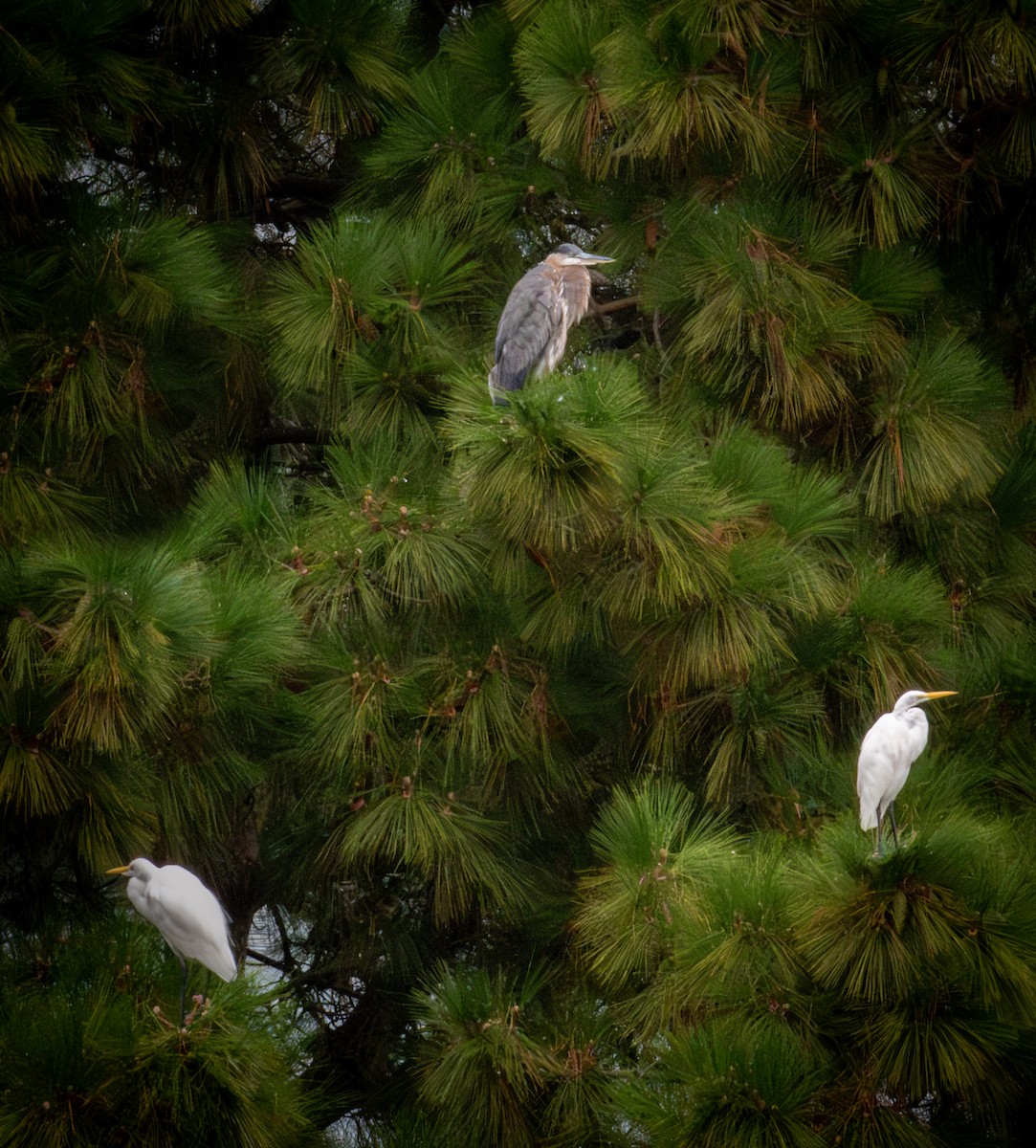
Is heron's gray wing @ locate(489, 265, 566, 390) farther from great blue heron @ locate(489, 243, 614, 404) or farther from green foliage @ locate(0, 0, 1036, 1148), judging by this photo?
green foliage @ locate(0, 0, 1036, 1148)

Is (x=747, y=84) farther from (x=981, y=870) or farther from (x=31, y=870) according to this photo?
(x=31, y=870)

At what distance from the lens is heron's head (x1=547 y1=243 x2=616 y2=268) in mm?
3254

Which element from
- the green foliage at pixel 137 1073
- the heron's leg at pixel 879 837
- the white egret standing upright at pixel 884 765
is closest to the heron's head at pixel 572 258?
the white egret standing upright at pixel 884 765

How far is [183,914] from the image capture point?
102 inches

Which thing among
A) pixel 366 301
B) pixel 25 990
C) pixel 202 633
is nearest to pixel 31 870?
pixel 25 990

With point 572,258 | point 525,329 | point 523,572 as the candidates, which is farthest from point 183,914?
point 572,258

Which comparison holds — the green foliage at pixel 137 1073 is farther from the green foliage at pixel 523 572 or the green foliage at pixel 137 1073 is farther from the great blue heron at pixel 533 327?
the great blue heron at pixel 533 327

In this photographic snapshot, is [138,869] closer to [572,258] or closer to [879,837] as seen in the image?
[879,837]

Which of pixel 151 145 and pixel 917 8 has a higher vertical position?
pixel 917 8

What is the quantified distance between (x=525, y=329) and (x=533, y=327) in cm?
2

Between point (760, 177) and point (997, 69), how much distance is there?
0.50 meters

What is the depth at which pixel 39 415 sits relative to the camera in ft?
10.3

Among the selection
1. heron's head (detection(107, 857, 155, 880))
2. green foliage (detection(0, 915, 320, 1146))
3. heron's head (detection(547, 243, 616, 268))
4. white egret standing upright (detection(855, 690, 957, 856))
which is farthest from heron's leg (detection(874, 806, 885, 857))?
heron's head (detection(547, 243, 616, 268))

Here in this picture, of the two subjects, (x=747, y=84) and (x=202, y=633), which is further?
(x=747, y=84)
